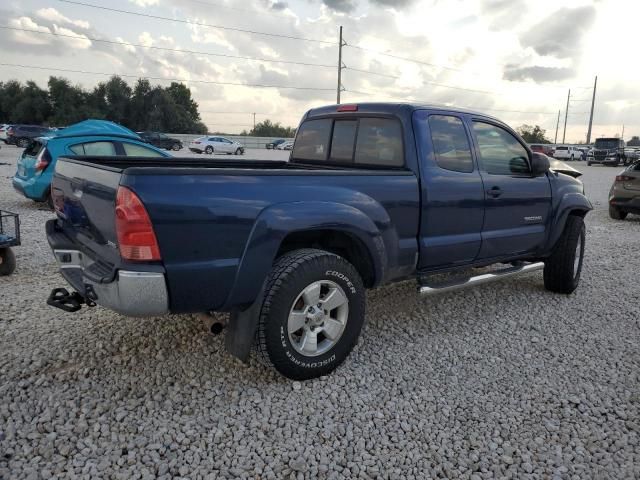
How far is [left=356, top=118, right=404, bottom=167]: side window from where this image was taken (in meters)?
3.95

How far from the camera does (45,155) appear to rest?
8562 millimetres

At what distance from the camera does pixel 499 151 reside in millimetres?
4574

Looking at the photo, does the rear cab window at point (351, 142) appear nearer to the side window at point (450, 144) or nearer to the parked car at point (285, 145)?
the side window at point (450, 144)

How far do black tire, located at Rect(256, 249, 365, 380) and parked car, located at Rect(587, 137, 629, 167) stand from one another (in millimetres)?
38737

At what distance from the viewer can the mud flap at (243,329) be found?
300 centimetres

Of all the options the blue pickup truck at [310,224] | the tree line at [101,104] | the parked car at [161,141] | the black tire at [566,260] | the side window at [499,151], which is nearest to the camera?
the blue pickup truck at [310,224]

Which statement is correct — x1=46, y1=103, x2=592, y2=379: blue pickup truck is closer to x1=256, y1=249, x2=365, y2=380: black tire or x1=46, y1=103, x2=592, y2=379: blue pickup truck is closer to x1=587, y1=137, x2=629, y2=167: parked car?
x1=256, y1=249, x2=365, y2=380: black tire

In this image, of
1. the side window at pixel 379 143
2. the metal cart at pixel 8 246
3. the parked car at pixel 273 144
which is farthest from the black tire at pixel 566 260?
the parked car at pixel 273 144

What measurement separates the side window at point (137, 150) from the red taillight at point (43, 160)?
4.16 ft

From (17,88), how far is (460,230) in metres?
75.0

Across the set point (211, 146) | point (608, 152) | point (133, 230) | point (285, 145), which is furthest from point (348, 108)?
point (285, 145)

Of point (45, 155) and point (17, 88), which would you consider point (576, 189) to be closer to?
point (45, 155)

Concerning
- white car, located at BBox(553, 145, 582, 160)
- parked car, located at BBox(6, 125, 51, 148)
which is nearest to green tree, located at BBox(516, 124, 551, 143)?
white car, located at BBox(553, 145, 582, 160)

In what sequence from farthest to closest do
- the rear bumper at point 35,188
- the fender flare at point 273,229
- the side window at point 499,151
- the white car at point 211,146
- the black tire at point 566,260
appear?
the white car at point 211,146 → the rear bumper at point 35,188 → the black tire at point 566,260 → the side window at point 499,151 → the fender flare at point 273,229
